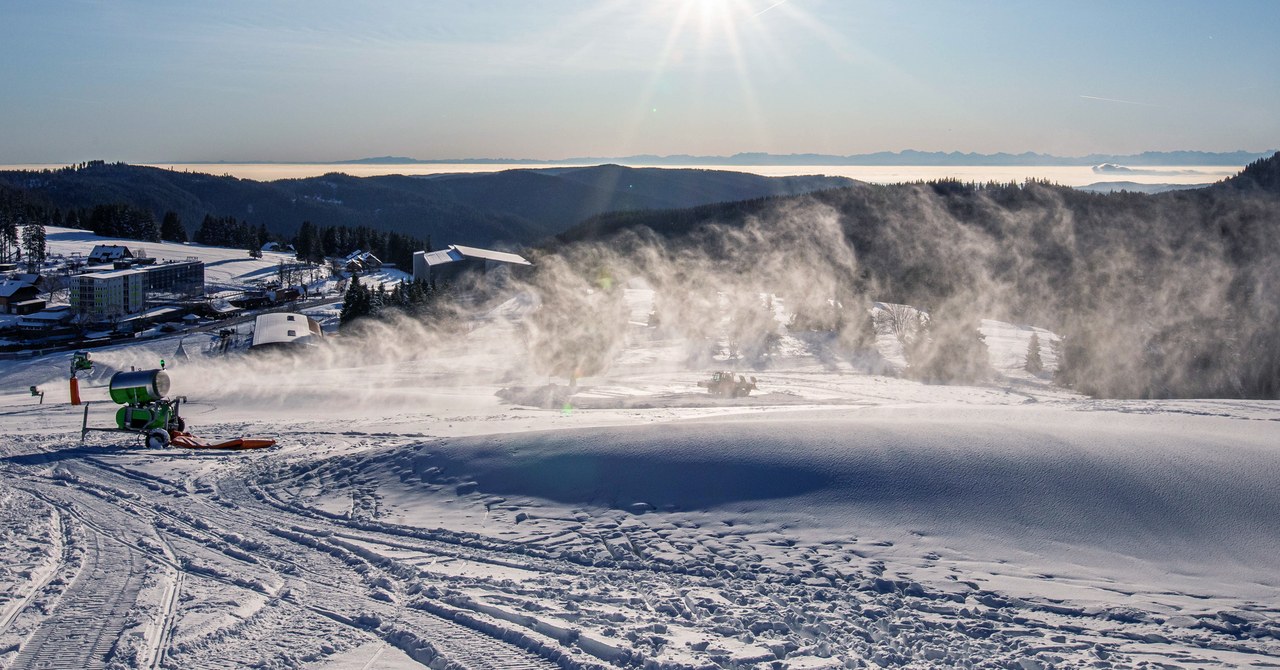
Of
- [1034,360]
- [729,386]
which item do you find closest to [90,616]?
[729,386]

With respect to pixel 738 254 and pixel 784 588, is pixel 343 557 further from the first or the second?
pixel 738 254

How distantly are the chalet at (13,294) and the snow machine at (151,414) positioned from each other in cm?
5080

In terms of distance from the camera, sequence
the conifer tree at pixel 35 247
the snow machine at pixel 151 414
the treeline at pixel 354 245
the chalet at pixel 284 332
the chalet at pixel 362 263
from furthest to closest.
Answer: the treeline at pixel 354 245, the chalet at pixel 362 263, the conifer tree at pixel 35 247, the chalet at pixel 284 332, the snow machine at pixel 151 414

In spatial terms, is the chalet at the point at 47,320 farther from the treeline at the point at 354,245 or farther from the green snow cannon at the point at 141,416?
the green snow cannon at the point at 141,416

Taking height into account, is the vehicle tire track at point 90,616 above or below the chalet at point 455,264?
below

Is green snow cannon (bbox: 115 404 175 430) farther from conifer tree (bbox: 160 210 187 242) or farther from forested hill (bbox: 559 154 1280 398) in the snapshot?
conifer tree (bbox: 160 210 187 242)

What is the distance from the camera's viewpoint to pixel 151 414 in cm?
1454

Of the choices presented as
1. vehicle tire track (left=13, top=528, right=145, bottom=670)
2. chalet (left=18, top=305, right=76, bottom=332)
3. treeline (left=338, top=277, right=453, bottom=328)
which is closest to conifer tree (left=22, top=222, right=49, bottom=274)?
chalet (left=18, top=305, right=76, bottom=332)

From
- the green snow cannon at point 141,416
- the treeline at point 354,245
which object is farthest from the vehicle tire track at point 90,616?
the treeline at point 354,245

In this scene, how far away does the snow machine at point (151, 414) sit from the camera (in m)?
14.0

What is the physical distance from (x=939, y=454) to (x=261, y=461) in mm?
10056

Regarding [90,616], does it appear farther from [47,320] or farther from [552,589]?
[47,320]

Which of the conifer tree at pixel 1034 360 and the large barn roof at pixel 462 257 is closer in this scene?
the conifer tree at pixel 1034 360

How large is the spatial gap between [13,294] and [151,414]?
52.3 metres
